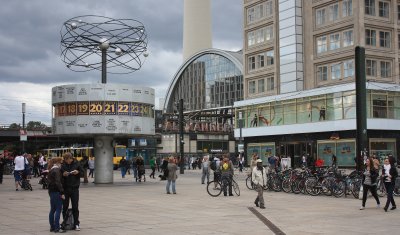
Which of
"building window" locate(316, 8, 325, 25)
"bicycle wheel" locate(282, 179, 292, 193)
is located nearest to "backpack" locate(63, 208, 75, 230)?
"bicycle wheel" locate(282, 179, 292, 193)

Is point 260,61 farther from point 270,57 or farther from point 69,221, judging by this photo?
point 69,221

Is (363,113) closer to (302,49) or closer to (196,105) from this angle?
(302,49)

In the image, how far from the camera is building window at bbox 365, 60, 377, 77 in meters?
56.1

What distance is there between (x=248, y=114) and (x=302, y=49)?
39.8ft

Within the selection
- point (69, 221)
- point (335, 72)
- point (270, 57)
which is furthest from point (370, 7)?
point (69, 221)

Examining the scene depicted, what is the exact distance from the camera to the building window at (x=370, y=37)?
184ft

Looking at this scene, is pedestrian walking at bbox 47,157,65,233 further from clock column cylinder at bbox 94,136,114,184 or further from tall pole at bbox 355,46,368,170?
clock column cylinder at bbox 94,136,114,184

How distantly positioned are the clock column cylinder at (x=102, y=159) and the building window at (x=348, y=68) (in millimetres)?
31593

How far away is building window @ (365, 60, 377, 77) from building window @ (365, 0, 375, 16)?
4920mm

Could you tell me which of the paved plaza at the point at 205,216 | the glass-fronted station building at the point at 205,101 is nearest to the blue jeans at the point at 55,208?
the paved plaza at the point at 205,216

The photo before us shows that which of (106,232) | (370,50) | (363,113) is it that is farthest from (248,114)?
(106,232)

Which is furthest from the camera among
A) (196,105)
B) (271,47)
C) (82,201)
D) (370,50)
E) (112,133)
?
(196,105)

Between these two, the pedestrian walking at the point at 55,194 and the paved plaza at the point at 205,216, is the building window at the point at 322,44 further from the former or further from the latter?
the pedestrian walking at the point at 55,194

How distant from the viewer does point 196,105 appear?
114 m
